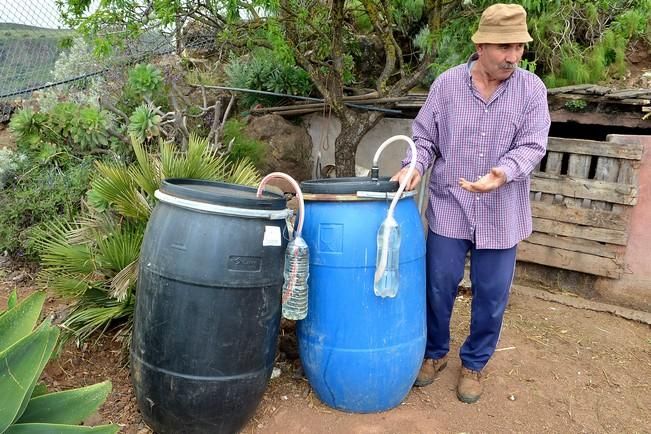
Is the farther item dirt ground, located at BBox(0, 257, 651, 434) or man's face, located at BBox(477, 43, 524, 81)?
dirt ground, located at BBox(0, 257, 651, 434)

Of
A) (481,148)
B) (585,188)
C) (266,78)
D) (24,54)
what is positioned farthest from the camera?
(24,54)

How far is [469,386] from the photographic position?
2.82 meters

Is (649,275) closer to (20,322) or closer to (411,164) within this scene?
(411,164)

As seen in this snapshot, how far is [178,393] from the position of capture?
2234mm

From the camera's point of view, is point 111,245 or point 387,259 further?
point 111,245

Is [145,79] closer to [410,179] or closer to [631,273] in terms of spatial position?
[410,179]

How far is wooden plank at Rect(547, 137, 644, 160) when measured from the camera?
13.0ft

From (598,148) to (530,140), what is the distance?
6.60ft

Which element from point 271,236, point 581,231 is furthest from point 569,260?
point 271,236

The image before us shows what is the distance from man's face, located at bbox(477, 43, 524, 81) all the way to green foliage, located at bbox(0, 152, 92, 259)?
3431mm

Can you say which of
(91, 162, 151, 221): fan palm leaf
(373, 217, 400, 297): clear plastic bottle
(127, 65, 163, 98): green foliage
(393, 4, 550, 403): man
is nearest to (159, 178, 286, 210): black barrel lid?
(373, 217, 400, 297): clear plastic bottle

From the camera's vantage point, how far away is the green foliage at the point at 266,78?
18.8 ft

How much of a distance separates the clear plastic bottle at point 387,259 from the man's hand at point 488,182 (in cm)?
34

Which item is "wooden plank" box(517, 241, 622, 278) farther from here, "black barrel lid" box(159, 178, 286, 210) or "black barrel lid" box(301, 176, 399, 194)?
"black barrel lid" box(159, 178, 286, 210)
